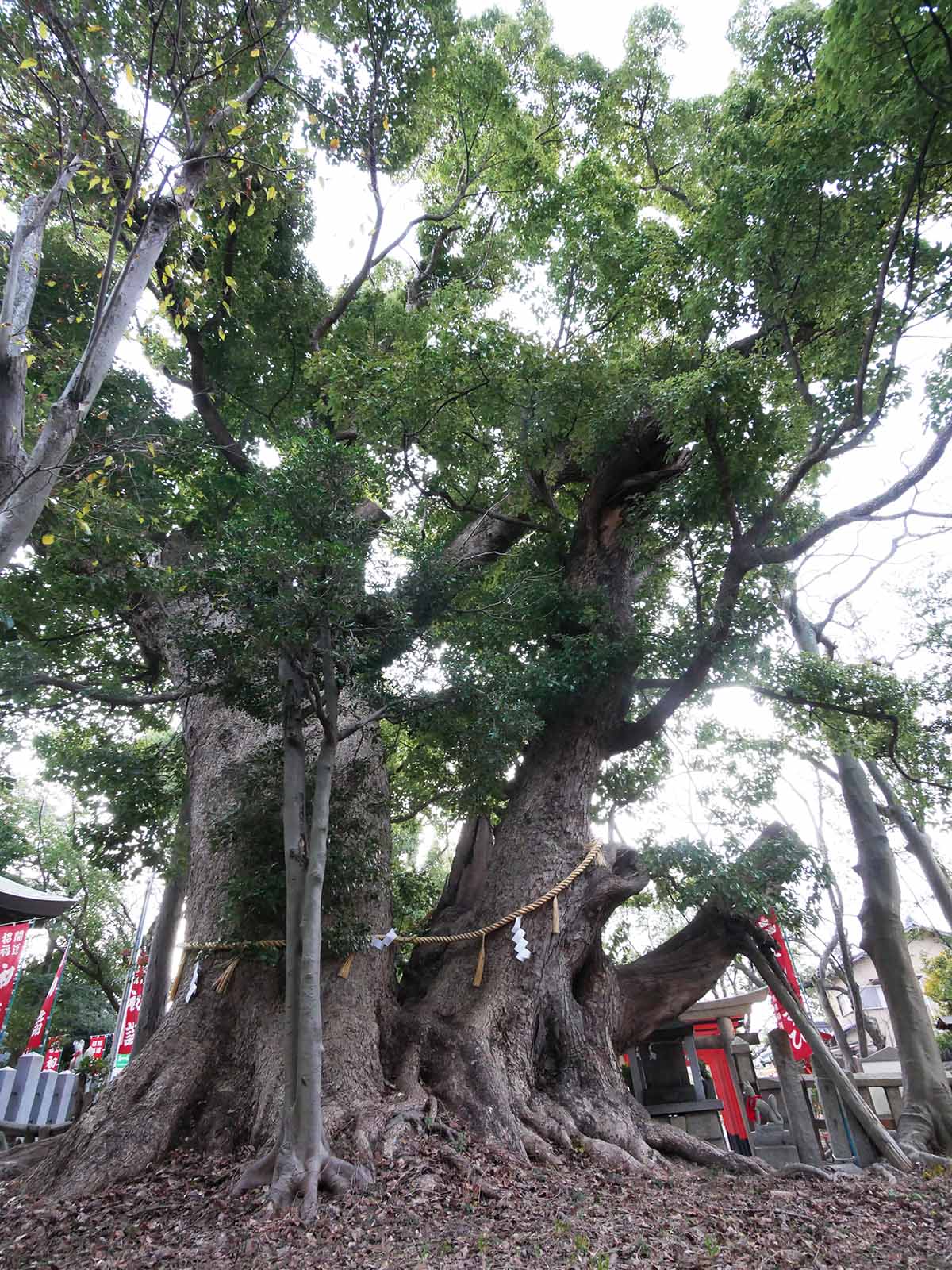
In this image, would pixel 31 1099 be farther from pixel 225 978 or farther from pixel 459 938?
pixel 459 938

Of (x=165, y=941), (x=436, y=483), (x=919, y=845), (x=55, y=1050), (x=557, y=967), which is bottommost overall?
(x=557, y=967)

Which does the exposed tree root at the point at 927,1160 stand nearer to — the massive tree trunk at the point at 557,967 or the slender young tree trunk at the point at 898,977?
the slender young tree trunk at the point at 898,977

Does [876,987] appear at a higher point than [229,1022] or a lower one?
higher

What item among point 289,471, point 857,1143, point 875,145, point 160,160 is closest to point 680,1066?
point 857,1143

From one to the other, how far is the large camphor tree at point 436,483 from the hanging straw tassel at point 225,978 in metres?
0.09

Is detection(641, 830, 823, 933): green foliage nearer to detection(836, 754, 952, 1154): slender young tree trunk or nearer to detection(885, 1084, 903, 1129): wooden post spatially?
detection(836, 754, 952, 1154): slender young tree trunk

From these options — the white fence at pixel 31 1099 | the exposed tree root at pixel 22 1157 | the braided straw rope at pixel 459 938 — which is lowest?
the exposed tree root at pixel 22 1157

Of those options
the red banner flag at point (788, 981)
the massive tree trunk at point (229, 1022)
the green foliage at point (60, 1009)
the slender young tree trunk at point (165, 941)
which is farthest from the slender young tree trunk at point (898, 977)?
the green foliage at point (60, 1009)

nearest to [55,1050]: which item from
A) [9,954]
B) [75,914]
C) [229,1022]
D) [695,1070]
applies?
[75,914]

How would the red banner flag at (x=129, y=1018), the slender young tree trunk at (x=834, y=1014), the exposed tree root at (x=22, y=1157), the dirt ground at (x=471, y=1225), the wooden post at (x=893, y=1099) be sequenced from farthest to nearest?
the slender young tree trunk at (x=834, y=1014) < the red banner flag at (x=129, y=1018) < the wooden post at (x=893, y=1099) < the exposed tree root at (x=22, y=1157) < the dirt ground at (x=471, y=1225)

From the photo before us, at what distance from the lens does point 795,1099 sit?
9.12 meters

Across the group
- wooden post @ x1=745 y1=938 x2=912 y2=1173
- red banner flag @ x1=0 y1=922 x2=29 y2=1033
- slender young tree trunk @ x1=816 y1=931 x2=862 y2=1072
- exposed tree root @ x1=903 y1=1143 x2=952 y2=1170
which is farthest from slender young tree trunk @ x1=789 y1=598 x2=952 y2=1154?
red banner flag @ x1=0 y1=922 x2=29 y2=1033

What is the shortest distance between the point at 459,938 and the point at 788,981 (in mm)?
3642

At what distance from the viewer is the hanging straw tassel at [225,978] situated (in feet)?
16.1
